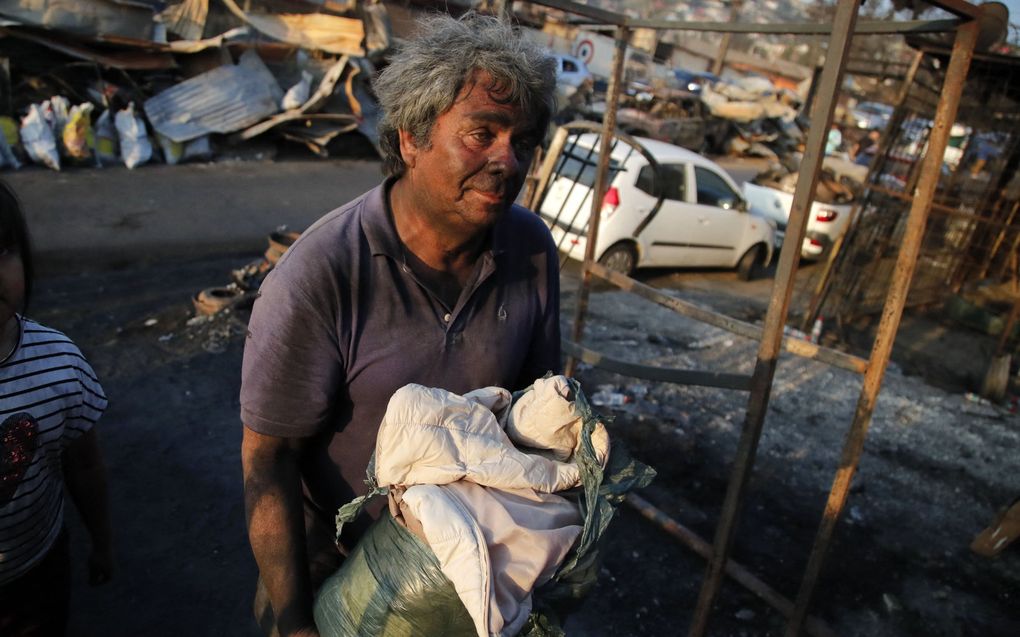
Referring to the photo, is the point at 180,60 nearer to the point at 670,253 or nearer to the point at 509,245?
the point at 670,253

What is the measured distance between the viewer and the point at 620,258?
26.9 feet

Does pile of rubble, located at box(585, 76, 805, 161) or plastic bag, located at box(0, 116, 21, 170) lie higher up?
pile of rubble, located at box(585, 76, 805, 161)

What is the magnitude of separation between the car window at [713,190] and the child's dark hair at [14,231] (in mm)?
8051

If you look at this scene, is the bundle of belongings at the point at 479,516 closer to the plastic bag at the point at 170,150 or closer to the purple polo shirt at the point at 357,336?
the purple polo shirt at the point at 357,336

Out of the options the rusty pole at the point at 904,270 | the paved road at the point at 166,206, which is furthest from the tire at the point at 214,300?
the rusty pole at the point at 904,270

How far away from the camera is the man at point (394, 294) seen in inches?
53.8

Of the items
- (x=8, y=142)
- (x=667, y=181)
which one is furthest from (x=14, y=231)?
(x=8, y=142)

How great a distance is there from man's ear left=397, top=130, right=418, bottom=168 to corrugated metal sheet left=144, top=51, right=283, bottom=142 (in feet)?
32.3

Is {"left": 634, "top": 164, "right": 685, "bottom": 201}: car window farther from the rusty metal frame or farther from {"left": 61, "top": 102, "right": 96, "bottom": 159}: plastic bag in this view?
{"left": 61, "top": 102, "right": 96, "bottom": 159}: plastic bag

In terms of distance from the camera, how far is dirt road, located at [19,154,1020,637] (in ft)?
10.2

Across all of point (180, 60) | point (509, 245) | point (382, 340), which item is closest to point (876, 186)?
point (509, 245)

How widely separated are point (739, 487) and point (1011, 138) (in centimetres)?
775

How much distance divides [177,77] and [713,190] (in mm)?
9102

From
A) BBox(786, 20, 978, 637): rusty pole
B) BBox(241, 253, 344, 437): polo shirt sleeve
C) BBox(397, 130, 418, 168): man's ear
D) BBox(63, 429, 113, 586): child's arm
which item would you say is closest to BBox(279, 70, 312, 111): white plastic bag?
BBox(63, 429, 113, 586): child's arm
